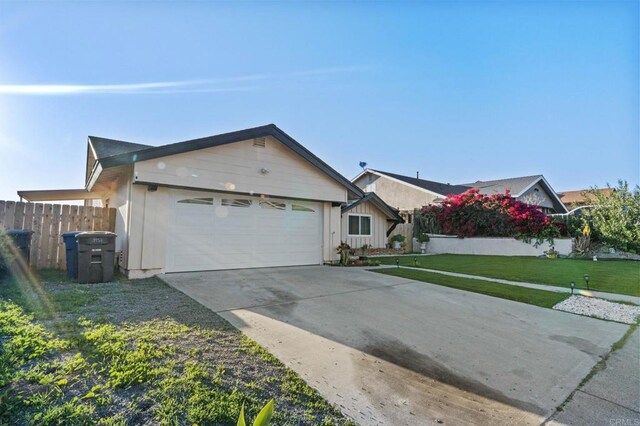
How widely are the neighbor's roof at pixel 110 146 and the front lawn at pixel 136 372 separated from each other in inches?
271

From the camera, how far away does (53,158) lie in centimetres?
1037

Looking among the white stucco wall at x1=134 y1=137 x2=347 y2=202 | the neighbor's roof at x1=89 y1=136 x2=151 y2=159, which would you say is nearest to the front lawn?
the white stucco wall at x1=134 y1=137 x2=347 y2=202

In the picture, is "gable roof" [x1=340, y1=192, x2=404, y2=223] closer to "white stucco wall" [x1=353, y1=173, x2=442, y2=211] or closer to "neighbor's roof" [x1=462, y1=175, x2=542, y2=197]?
"white stucco wall" [x1=353, y1=173, x2=442, y2=211]

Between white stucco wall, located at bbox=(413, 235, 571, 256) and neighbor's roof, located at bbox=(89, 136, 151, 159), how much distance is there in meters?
16.0

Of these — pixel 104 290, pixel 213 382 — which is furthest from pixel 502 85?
pixel 104 290

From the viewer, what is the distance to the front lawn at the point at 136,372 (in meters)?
2.10

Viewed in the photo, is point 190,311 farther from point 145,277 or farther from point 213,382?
point 145,277

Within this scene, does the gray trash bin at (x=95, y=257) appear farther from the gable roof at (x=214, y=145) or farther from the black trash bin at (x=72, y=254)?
the gable roof at (x=214, y=145)

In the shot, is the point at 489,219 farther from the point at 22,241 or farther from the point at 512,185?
the point at 22,241

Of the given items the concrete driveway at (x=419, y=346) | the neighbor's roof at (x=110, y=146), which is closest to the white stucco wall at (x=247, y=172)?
the concrete driveway at (x=419, y=346)

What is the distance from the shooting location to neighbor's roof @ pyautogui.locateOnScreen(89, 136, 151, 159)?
32.8 ft

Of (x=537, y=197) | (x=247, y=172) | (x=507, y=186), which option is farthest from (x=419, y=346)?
(x=537, y=197)

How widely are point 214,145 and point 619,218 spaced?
1800 cm

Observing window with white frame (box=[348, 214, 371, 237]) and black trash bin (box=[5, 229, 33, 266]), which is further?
window with white frame (box=[348, 214, 371, 237])
